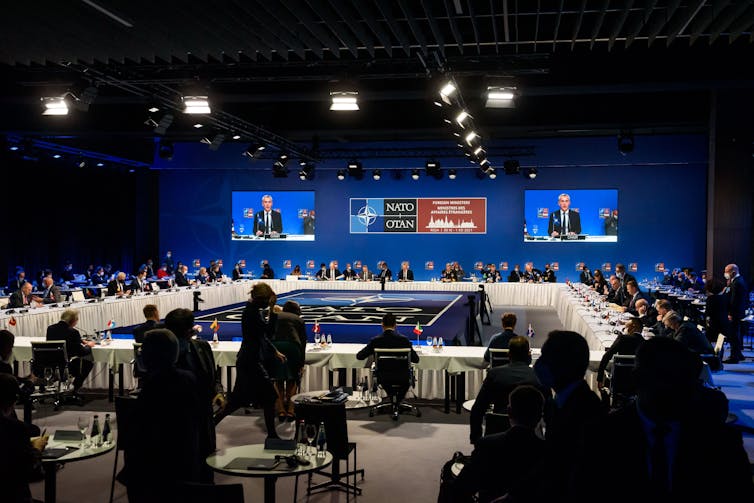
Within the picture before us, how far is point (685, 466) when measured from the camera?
5.14 ft

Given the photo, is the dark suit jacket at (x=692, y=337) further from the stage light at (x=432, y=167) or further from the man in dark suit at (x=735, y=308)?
the stage light at (x=432, y=167)

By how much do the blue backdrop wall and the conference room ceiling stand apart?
4648 mm

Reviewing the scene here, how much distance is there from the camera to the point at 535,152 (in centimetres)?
2131

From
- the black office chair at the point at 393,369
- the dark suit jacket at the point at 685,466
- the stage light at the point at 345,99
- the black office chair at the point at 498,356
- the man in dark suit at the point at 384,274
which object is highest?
the stage light at the point at 345,99

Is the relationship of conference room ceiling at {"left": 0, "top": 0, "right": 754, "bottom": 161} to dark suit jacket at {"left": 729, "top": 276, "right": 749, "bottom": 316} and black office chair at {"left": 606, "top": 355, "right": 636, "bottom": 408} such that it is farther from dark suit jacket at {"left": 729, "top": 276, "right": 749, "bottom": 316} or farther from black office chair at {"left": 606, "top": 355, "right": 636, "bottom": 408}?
dark suit jacket at {"left": 729, "top": 276, "right": 749, "bottom": 316}

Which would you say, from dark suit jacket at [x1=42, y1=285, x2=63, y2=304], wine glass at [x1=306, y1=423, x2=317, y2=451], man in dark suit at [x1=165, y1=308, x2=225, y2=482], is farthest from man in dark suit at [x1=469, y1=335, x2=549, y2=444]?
dark suit jacket at [x1=42, y1=285, x2=63, y2=304]

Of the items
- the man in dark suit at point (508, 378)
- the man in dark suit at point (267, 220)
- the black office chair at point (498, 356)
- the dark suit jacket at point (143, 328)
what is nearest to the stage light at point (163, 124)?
the dark suit jacket at point (143, 328)

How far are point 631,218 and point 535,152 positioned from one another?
3.47 metres

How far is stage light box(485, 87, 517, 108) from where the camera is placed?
9047 mm

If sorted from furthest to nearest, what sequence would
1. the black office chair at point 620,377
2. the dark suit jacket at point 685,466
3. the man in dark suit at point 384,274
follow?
the man in dark suit at point 384,274 → the black office chair at point 620,377 → the dark suit jacket at point 685,466

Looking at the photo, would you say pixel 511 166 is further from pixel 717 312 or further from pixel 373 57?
pixel 373 57

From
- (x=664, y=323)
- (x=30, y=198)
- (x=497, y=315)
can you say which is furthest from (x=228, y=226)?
(x=664, y=323)

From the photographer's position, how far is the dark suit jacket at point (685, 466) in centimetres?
155

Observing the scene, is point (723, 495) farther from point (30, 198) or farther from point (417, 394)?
point (30, 198)
